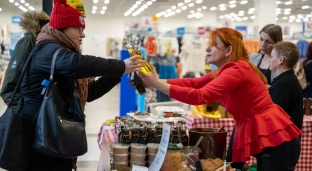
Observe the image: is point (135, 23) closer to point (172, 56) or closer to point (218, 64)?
point (172, 56)

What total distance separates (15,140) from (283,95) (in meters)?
1.68

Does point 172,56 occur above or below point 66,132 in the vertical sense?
above

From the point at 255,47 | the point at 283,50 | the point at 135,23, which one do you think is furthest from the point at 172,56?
the point at 283,50

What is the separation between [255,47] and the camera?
9023 millimetres

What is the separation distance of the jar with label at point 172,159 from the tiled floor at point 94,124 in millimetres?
3528

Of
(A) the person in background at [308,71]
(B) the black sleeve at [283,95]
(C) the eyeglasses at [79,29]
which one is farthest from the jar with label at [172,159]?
(A) the person in background at [308,71]

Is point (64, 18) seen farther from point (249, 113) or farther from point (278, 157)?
point (278, 157)

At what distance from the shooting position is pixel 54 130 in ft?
6.15

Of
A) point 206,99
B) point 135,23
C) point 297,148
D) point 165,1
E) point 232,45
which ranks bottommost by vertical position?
point 297,148

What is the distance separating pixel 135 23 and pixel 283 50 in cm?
677

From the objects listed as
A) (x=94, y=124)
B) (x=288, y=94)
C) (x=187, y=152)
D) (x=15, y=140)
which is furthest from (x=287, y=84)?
(x=94, y=124)

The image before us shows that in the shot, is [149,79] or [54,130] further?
[149,79]

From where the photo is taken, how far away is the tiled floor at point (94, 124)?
573 centimetres

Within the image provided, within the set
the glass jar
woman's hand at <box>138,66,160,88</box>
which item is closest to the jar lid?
the glass jar
